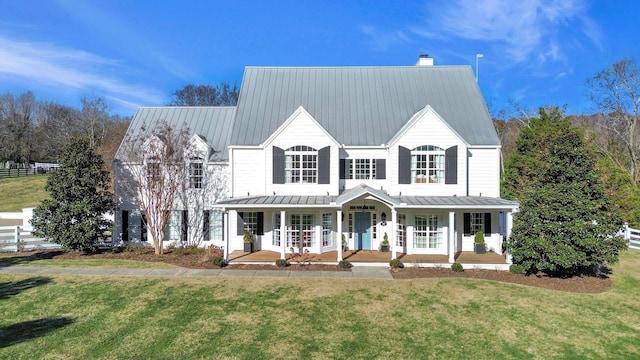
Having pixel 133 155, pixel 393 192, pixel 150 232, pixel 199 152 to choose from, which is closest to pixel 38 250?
pixel 150 232

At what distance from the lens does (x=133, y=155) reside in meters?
19.3

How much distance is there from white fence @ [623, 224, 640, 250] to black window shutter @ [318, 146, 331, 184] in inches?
763

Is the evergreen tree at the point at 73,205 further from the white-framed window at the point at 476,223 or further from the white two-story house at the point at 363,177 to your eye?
the white-framed window at the point at 476,223

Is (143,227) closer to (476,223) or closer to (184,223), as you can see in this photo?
(184,223)

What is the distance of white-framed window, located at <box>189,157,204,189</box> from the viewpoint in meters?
20.4

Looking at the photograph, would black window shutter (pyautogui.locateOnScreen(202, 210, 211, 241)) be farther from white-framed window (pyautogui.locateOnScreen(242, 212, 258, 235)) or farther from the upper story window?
the upper story window

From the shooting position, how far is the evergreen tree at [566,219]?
1397cm

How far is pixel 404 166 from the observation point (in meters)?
18.5

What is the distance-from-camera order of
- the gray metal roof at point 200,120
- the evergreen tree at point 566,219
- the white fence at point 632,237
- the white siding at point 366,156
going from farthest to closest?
the gray metal roof at point 200,120, the white fence at point 632,237, the white siding at point 366,156, the evergreen tree at point 566,219

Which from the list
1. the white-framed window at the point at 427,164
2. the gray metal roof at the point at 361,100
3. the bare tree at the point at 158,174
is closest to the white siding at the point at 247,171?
the gray metal roof at the point at 361,100

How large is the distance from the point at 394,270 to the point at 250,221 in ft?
27.3

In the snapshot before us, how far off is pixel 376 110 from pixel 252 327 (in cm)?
1495

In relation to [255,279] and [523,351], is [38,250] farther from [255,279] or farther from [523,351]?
[523,351]

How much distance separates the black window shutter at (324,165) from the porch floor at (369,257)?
12.9 feet
